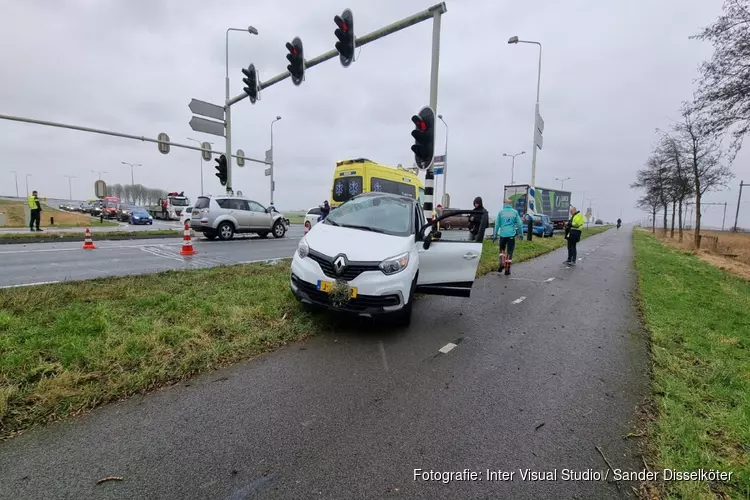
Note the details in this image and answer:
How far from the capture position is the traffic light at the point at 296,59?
968cm

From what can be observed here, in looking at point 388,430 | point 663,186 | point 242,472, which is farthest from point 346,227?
point 663,186

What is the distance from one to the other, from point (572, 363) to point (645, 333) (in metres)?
1.97

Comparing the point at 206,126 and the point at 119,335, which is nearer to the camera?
the point at 119,335

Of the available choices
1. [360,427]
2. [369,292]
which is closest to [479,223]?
[369,292]

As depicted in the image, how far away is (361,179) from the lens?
12.3m

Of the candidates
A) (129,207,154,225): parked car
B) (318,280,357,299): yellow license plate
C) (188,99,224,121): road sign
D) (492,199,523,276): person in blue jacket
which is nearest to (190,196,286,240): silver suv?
(188,99,224,121): road sign

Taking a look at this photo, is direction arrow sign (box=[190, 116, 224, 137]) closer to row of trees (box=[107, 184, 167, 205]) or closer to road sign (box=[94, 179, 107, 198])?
road sign (box=[94, 179, 107, 198])

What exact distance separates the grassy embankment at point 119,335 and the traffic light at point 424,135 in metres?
4.07

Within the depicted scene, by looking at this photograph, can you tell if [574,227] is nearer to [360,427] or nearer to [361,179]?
[361,179]

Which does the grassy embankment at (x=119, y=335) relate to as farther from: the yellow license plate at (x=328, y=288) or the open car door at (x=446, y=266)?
the open car door at (x=446, y=266)

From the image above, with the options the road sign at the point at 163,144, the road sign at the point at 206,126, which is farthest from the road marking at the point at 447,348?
the road sign at the point at 163,144

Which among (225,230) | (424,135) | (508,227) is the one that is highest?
(424,135)

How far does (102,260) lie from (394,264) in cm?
868

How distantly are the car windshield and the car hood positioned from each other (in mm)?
212
